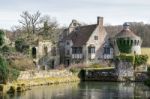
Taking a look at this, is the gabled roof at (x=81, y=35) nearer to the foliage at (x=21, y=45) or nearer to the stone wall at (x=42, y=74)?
the foliage at (x=21, y=45)

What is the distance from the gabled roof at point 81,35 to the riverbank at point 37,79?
14.3m

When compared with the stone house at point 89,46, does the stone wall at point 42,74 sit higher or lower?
lower

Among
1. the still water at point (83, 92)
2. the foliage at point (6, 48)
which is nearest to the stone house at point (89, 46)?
the foliage at point (6, 48)

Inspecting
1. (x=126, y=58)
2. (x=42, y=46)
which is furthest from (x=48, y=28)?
(x=126, y=58)

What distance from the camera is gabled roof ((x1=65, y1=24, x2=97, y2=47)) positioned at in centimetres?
7706

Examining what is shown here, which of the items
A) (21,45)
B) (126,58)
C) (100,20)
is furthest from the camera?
(100,20)

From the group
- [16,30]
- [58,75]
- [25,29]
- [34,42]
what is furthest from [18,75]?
[16,30]

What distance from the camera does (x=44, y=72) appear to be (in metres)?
59.4

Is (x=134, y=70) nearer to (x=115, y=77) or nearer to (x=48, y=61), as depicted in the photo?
(x=115, y=77)

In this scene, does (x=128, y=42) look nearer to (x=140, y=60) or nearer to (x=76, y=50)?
(x=140, y=60)

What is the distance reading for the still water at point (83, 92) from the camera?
44566 mm

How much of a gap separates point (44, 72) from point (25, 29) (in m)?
35.4

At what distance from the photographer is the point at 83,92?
160ft

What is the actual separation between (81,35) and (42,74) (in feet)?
70.0
